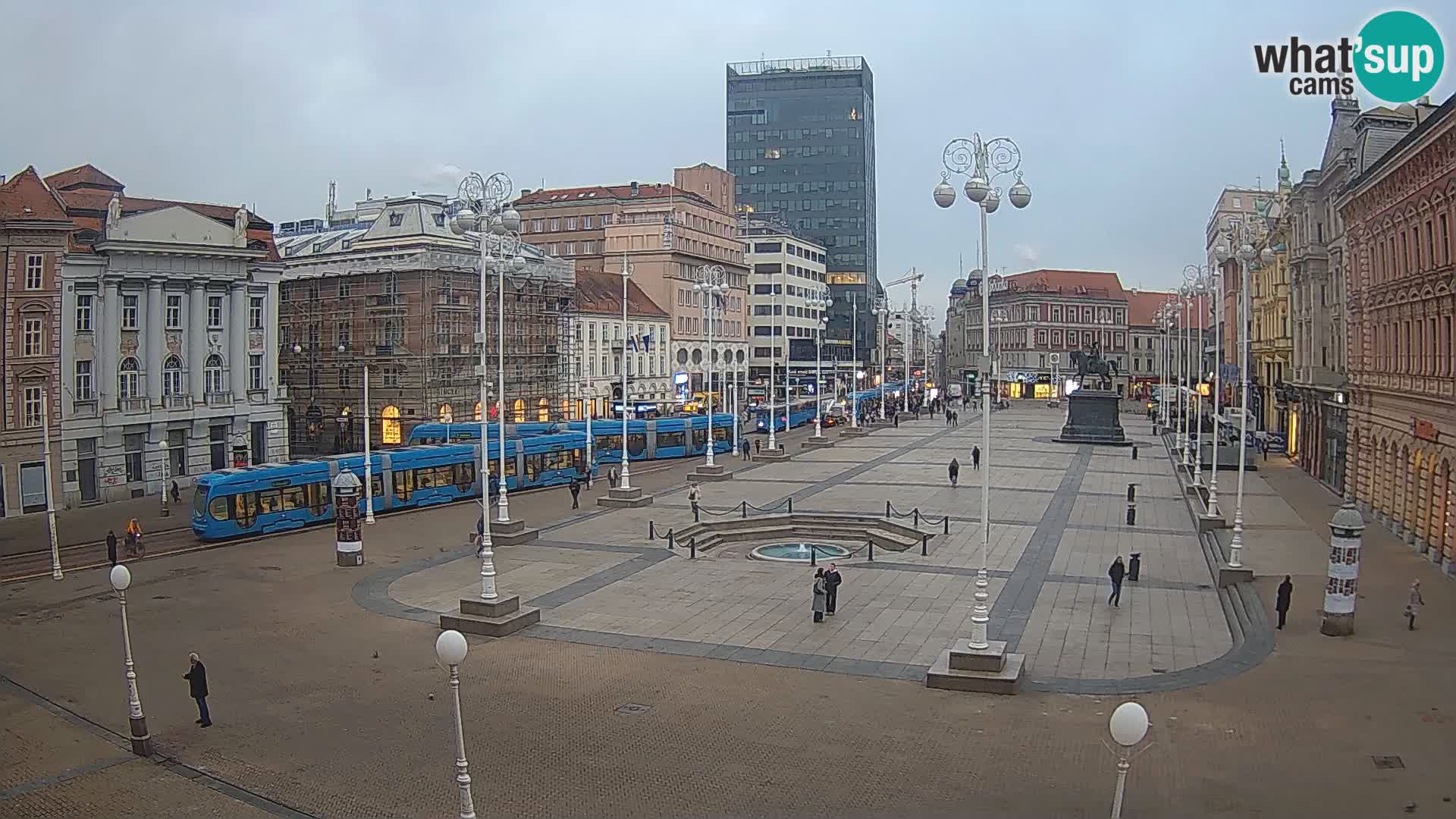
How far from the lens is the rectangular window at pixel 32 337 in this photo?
44.9 metres

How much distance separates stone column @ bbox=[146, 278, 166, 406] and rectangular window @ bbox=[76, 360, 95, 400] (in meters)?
2.76

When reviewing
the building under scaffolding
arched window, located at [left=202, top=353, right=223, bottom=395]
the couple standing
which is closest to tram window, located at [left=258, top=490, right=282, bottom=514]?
arched window, located at [left=202, top=353, right=223, bottom=395]

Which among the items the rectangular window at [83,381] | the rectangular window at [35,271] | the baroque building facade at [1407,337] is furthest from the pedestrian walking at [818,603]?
the rectangular window at [83,381]

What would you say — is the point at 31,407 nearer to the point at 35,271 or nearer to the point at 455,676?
the point at 35,271


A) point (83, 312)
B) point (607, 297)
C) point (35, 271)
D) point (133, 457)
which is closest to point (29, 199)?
point (35, 271)

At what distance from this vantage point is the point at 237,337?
56000mm

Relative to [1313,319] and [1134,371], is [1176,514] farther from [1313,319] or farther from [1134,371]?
[1134,371]

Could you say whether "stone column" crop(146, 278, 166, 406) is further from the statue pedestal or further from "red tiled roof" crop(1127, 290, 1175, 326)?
"red tiled roof" crop(1127, 290, 1175, 326)

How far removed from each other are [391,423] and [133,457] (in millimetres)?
20202

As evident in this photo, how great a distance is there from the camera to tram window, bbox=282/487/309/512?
40.4 meters

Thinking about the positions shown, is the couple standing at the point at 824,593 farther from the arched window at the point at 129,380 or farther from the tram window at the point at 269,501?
the arched window at the point at 129,380

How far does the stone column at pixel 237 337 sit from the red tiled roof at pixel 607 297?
105ft

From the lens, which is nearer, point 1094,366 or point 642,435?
point 642,435

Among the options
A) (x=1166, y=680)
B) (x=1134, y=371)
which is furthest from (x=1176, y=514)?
(x=1134, y=371)
